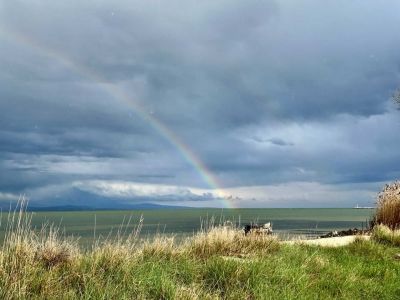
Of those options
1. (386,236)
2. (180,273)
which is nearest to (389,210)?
(386,236)

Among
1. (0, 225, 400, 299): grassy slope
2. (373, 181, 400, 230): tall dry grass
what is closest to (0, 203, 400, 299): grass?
(0, 225, 400, 299): grassy slope

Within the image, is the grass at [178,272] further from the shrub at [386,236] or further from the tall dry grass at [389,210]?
the tall dry grass at [389,210]

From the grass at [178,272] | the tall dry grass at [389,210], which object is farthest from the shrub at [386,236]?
the grass at [178,272]

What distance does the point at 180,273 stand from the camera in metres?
8.63

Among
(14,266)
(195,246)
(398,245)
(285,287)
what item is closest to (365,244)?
(398,245)

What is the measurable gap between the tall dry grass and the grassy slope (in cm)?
917

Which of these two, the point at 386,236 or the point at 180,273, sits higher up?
the point at 386,236

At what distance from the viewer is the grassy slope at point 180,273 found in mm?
7148

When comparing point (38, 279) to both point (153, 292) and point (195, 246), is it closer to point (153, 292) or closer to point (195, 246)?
point (153, 292)

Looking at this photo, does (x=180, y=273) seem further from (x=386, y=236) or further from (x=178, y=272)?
(x=386, y=236)

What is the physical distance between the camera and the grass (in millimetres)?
7148

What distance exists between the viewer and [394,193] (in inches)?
858

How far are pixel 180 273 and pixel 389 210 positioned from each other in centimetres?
1450

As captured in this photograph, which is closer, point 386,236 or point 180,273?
point 180,273
